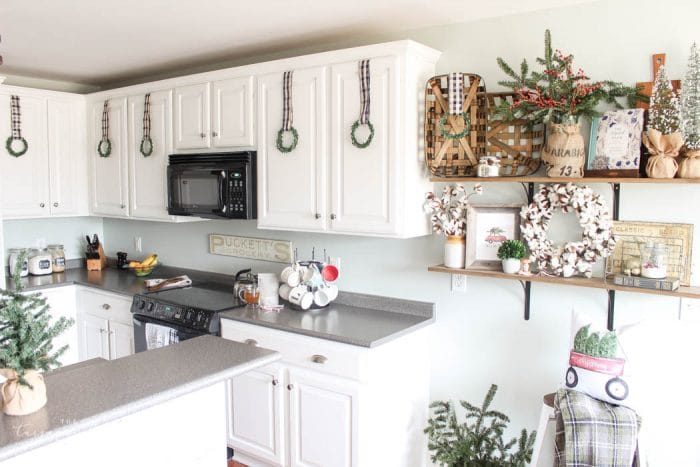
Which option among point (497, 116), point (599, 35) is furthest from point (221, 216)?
point (599, 35)

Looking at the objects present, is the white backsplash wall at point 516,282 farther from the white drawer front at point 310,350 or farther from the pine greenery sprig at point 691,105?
the white drawer front at point 310,350

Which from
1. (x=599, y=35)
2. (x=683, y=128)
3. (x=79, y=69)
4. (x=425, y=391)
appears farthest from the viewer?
(x=79, y=69)

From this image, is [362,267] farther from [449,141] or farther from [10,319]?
[10,319]

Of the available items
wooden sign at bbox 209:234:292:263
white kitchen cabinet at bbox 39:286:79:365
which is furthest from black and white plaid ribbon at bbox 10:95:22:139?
wooden sign at bbox 209:234:292:263

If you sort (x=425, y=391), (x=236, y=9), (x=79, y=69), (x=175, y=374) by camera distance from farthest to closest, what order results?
1. (x=79, y=69)
2. (x=425, y=391)
3. (x=236, y=9)
4. (x=175, y=374)

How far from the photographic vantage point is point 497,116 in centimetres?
253

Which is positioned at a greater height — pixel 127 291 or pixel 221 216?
pixel 221 216

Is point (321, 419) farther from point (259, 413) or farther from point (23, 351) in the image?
point (23, 351)

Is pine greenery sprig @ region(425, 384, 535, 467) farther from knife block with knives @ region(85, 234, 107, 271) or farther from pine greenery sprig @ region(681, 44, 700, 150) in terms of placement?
knife block with knives @ region(85, 234, 107, 271)

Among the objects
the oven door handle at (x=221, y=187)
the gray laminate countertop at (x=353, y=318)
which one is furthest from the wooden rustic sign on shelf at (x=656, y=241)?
the oven door handle at (x=221, y=187)

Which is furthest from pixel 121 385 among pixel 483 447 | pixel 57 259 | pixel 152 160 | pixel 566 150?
pixel 57 259

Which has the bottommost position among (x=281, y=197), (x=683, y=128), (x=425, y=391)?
(x=425, y=391)

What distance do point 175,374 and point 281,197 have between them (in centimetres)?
170

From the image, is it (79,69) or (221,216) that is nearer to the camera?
(221,216)
